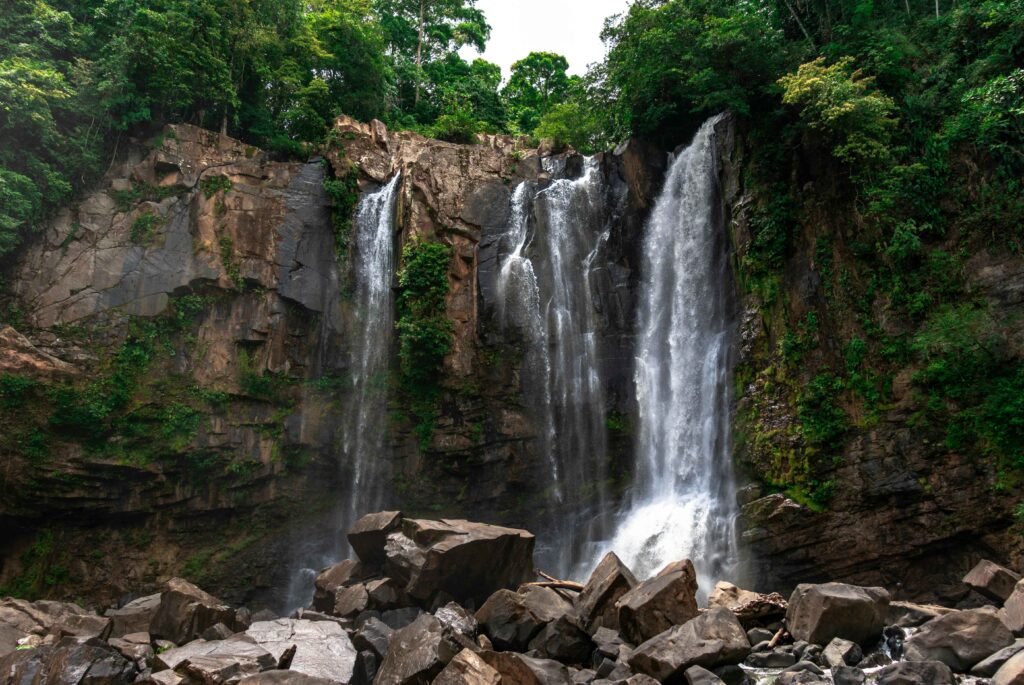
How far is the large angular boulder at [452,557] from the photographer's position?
13.4 meters

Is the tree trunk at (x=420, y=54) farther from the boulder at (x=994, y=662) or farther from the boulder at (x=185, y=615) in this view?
the boulder at (x=994, y=662)

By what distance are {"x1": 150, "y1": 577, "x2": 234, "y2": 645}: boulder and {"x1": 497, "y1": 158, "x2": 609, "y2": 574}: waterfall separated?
Answer: 8.27 meters

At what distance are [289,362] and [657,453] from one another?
1030cm

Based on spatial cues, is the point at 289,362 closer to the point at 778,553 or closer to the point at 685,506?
the point at 685,506

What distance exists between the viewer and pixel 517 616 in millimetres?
11625

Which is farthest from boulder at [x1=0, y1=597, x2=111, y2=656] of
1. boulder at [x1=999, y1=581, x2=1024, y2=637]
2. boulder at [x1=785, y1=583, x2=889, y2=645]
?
boulder at [x1=999, y1=581, x2=1024, y2=637]

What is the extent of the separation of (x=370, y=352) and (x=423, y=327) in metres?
2.21

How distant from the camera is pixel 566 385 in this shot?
19781 millimetres

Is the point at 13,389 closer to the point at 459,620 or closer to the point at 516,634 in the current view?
the point at 459,620

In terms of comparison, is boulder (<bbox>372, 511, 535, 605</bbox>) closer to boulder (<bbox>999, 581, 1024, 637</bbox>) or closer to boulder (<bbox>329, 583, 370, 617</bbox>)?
boulder (<bbox>329, 583, 370, 617</bbox>)

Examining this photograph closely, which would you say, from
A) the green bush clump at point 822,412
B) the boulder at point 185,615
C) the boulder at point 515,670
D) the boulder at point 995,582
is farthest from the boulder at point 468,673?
the green bush clump at point 822,412

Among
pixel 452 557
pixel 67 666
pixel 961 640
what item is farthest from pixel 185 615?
pixel 961 640

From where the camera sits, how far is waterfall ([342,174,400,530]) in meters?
20.2

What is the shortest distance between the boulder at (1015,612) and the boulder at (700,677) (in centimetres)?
407
